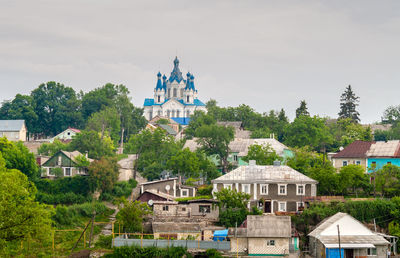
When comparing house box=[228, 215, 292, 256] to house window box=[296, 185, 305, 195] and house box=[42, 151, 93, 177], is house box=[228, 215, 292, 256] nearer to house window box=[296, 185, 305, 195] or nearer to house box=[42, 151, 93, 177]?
house window box=[296, 185, 305, 195]

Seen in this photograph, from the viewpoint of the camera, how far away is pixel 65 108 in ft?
386

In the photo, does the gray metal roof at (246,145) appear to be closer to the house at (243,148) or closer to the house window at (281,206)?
the house at (243,148)

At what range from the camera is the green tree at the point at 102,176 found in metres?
64.6

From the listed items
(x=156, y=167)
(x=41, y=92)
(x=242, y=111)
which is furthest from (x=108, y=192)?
(x=41, y=92)

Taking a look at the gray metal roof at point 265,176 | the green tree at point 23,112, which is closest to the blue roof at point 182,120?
the green tree at point 23,112

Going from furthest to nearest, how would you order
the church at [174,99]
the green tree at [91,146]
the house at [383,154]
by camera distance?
the church at [174,99]
the green tree at [91,146]
the house at [383,154]

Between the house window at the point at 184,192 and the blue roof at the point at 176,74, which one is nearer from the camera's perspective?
the house window at the point at 184,192

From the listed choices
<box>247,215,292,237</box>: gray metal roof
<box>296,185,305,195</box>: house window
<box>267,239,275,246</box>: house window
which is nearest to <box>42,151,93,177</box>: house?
<box>296,185,305,195</box>: house window

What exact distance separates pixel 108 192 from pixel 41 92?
58487mm

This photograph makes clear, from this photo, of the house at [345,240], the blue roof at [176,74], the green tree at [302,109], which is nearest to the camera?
the house at [345,240]

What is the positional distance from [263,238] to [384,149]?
26.1 meters

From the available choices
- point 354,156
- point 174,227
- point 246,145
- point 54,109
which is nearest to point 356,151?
point 354,156

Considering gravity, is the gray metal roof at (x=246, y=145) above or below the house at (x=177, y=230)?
above

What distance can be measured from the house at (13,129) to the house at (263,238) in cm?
7197
